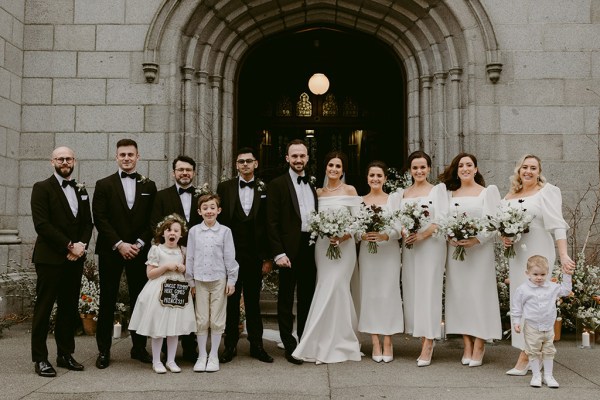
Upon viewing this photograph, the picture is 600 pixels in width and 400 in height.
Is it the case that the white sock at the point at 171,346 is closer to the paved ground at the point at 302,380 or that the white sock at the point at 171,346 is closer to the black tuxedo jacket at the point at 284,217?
the paved ground at the point at 302,380

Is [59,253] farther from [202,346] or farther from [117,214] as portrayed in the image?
[202,346]

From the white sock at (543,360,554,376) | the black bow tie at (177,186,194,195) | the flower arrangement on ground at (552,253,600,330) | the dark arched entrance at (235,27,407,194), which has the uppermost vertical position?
the dark arched entrance at (235,27,407,194)

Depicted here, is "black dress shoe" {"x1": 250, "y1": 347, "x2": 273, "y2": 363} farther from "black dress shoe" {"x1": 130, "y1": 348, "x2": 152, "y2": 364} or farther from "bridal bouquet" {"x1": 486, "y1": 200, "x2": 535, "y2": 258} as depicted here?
"bridal bouquet" {"x1": 486, "y1": 200, "x2": 535, "y2": 258}

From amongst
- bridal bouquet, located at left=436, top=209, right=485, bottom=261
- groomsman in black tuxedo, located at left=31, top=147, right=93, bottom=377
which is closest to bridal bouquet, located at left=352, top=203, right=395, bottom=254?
bridal bouquet, located at left=436, top=209, right=485, bottom=261

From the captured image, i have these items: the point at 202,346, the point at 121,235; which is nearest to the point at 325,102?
the point at 121,235

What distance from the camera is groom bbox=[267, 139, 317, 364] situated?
19.6ft

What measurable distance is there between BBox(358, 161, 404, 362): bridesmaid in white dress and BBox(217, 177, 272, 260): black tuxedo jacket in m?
1.04

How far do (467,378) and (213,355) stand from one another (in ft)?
7.85

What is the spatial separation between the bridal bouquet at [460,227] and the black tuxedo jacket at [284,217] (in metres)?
1.44

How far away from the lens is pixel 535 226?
18.5 ft

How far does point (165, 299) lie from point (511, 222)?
3.34 m

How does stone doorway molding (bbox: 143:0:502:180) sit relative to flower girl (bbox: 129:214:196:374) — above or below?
above

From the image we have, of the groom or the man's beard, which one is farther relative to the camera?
the groom

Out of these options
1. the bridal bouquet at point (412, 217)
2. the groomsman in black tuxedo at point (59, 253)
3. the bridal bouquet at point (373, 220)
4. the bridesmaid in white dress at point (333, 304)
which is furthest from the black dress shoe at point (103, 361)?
the bridal bouquet at point (412, 217)
